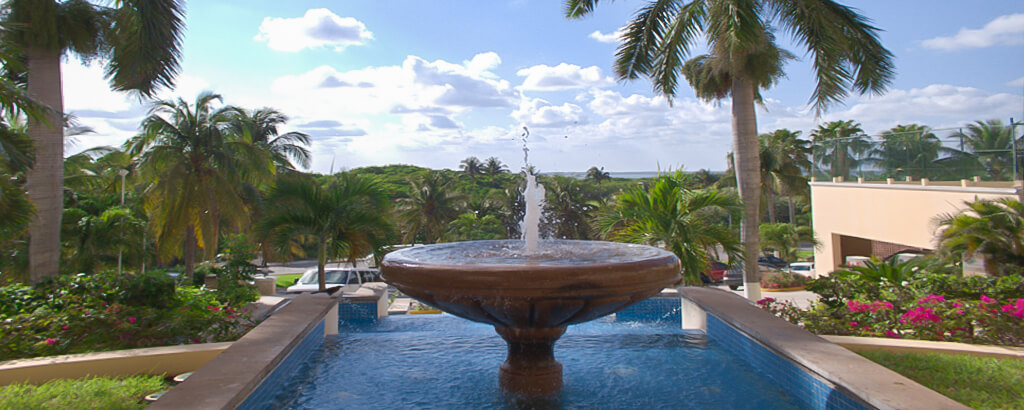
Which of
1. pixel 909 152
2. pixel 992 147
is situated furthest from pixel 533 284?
pixel 909 152

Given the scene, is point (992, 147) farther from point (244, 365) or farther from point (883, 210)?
point (244, 365)

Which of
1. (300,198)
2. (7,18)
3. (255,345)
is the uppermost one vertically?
(7,18)

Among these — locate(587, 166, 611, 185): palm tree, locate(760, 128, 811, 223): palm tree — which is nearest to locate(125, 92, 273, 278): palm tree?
locate(760, 128, 811, 223): palm tree

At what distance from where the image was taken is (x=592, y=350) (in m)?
6.33

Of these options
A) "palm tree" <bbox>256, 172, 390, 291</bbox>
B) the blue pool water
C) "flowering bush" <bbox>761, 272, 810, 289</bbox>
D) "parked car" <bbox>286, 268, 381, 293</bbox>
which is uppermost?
"palm tree" <bbox>256, 172, 390, 291</bbox>

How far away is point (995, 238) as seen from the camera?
8344 millimetres

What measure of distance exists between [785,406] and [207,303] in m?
6.39

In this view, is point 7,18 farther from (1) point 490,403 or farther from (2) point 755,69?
(2) point 755,69

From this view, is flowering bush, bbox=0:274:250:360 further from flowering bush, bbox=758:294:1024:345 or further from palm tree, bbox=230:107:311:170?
palm tree, bbox=230:107:311:170

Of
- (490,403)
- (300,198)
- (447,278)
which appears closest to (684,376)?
(490,403)

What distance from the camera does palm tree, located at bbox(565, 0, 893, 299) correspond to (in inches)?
381

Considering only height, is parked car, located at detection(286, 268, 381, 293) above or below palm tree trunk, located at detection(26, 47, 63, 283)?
below

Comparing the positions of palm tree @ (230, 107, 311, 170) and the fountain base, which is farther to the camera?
palm tree @ (230, 107, 311, 170)

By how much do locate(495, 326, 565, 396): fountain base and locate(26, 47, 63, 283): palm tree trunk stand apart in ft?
27.4
